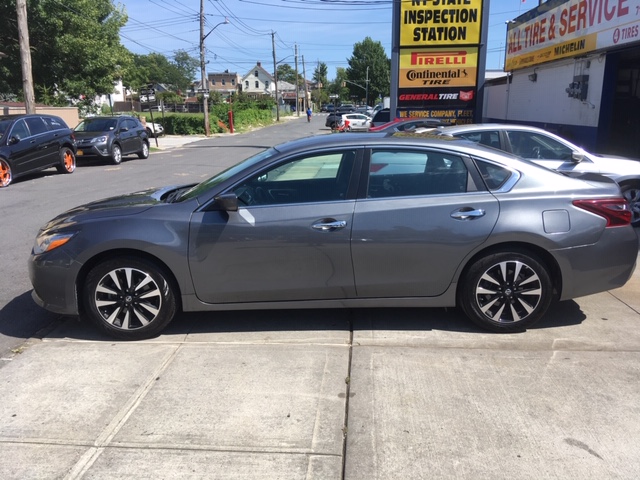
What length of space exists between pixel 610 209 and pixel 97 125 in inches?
726

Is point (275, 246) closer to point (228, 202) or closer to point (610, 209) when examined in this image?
point (228, 202)

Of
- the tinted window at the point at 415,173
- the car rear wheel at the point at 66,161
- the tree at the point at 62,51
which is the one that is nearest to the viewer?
the tinted window at the point at 415,173

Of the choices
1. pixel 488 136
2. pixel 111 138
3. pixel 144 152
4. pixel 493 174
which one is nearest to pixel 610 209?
pixel 493 174

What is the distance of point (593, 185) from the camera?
14.8 ft

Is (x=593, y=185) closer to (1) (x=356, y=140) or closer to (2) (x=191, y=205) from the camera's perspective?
(1) (x=356, y=140)

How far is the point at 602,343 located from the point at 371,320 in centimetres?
182

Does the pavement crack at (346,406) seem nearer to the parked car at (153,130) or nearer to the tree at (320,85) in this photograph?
the parked car at (153,130)

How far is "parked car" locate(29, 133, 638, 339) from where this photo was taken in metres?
4.19

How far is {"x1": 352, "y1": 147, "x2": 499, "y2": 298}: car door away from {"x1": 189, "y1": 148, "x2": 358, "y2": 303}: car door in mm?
160

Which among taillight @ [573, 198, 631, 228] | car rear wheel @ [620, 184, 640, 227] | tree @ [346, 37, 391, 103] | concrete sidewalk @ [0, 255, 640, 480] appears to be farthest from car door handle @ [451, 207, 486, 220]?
tree @ [346, 37, 391, 103]

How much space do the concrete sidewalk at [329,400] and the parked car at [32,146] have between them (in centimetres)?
1036

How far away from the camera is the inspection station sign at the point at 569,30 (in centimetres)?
1127

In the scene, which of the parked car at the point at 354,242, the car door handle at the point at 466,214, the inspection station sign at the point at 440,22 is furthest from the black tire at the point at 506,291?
the inspection station sign at the point at 440,22

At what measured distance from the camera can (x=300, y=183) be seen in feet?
14.9
